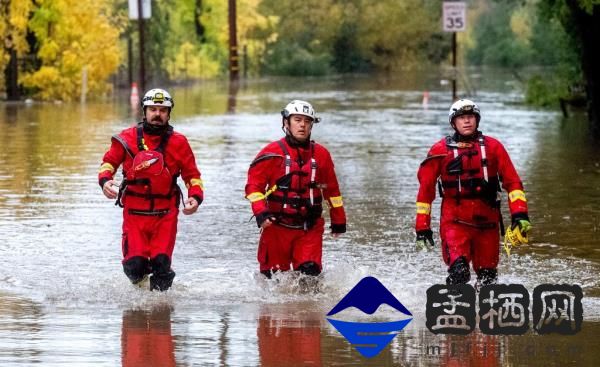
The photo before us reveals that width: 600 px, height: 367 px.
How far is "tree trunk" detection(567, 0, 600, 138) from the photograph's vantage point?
3098cm

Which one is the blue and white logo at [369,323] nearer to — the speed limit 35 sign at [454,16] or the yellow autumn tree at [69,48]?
the speed limit 35 sign at [454,16]

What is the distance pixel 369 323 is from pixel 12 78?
35904mm

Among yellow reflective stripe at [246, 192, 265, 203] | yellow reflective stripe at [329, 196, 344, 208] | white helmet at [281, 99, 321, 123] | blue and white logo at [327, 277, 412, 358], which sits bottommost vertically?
blue and white logo at [327, 277, 412, 358]

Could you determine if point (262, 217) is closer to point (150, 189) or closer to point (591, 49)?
point (150, 189)

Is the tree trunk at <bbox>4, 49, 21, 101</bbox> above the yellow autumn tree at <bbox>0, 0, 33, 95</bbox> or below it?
below

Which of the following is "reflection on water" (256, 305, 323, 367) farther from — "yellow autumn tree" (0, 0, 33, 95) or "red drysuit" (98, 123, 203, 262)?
"yellow autumn tree" (0, 0, 33, 95)

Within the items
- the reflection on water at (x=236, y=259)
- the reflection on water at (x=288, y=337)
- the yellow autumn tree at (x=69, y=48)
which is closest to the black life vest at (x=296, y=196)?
the reflection on water at (x=236, y=259)

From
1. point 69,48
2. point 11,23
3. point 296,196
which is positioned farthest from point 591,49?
point 296,196

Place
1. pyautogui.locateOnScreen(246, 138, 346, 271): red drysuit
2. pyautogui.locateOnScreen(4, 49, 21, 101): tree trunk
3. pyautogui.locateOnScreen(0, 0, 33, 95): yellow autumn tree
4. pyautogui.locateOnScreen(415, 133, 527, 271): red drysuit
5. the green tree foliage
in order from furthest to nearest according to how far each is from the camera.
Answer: the green tree foliage, pyautogui.locateOnScreen(4, 49, 21, 101): tree trunk, pyautogui.locateOnScreen(0, 0, 33, 95): yellow autumn tree, pyautogui.locateOnScreen(246, 138, 346, 271): red drysuit, pyautogui.locateOnScreen(415, 133, 527, 271): red drysuit

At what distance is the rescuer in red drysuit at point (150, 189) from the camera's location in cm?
1112

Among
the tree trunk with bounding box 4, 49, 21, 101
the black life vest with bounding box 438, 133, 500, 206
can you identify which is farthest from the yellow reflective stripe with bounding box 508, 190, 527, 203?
the tree trunk with bounding box 4, 49, 21, 101

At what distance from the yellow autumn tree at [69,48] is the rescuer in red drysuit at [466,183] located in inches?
1391

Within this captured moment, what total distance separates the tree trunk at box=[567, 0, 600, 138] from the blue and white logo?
19.8 meters

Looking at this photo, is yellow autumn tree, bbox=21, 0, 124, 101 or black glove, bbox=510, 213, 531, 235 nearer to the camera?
black glove, bbox=510, 213, 531, 235
